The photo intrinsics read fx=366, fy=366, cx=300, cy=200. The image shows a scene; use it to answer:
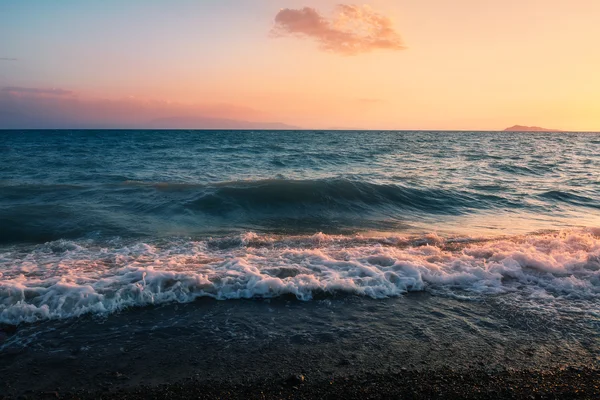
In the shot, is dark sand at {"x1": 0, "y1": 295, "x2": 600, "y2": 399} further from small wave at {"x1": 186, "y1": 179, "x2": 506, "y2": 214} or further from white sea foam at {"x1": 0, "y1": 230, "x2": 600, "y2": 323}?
small wave at {"x1": 186, "y1": 179, "x2": 506, "y2": 214}

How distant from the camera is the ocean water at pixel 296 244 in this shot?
19.7 ft

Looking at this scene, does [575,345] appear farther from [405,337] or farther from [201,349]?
[201,349]

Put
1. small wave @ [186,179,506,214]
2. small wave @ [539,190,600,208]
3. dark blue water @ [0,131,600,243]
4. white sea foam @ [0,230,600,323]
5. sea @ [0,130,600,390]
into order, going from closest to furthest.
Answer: sea @ [0,130,600,390] → white sea foam @ [0,230,600,323] → dark blue water @ [0,131,600,243] → small wave @ [186,179,506,214] → small wave @ [539,190,600,208]

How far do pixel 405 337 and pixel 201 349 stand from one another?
261cm

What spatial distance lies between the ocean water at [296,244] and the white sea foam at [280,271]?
3cm

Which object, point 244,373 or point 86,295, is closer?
point 244,373

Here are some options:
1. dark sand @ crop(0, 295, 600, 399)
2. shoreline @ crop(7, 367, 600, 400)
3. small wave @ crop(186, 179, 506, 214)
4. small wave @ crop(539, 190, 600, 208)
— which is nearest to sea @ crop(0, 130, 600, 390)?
dark sand @ crop(0, 295, 600, 399)

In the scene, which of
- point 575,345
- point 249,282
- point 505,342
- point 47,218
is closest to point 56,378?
point 249,282

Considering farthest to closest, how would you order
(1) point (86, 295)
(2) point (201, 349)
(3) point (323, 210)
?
(3) point (323, 210) < (1) point (86, 295) < (2) point (201, 349)

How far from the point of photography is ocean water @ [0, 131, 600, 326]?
6016mm

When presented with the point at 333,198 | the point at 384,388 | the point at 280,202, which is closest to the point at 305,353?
the point at 384,388

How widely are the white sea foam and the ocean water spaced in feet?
0.10

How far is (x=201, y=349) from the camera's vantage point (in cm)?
451

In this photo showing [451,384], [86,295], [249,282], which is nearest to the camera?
[451,384]
